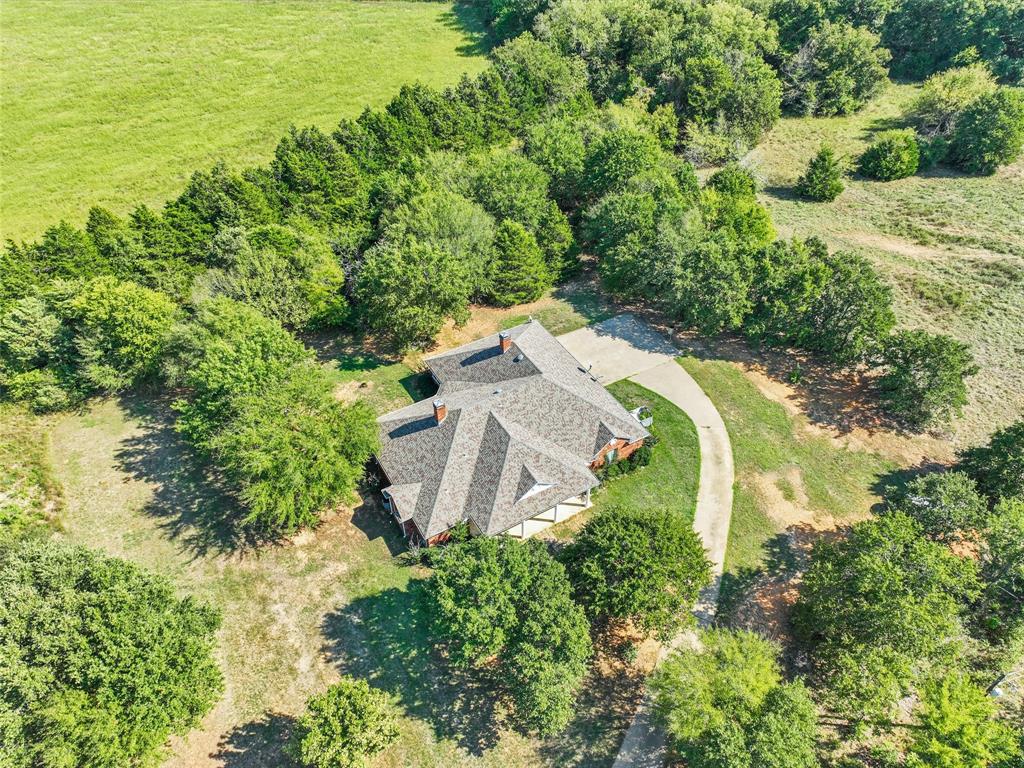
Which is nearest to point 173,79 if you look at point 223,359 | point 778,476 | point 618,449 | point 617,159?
point 617,159

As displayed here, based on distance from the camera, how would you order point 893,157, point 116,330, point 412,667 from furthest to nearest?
point 893,157 < point 116,330 < point 412,667

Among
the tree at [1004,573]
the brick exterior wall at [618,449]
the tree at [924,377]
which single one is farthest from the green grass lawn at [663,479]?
the tree at [1004,573]

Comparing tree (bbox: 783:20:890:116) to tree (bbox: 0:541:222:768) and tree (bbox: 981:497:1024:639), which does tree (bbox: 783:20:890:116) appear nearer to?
tree (bbox: 981:497:1024:639)

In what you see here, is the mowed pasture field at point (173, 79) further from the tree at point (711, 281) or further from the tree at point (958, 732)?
the tree at point (958, 732)

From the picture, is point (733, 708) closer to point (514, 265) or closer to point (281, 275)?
point (514, 265)

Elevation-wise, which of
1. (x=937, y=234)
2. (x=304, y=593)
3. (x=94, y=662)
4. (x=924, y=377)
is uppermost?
(x=937, y=234)

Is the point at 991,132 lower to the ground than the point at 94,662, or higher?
higher

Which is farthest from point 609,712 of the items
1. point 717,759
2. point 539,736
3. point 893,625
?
point 893,625
